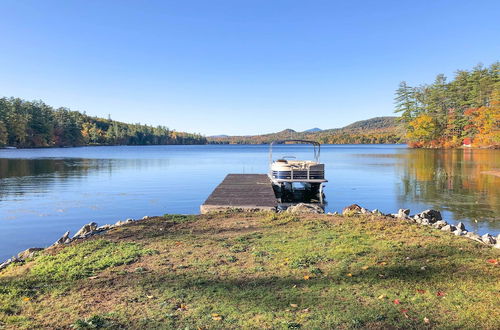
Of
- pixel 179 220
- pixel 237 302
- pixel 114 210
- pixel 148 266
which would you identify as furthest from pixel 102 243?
pixel 114 210

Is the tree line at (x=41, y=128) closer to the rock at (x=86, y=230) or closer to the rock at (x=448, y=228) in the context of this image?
the rock at (x=86, y=230)

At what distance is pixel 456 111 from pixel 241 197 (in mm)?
78082

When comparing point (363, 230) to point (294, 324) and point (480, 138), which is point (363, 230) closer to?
point (294, 324)

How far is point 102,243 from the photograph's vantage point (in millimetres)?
7566

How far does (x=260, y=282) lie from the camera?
5230 mm

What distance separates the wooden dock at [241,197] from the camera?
12.2 meters

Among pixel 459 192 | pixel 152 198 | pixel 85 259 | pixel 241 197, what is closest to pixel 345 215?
pixel 241 197

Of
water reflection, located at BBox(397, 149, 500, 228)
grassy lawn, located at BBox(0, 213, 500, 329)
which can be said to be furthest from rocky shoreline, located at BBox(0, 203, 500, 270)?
water reflection, located at BBox(397, 149, 500, 228)

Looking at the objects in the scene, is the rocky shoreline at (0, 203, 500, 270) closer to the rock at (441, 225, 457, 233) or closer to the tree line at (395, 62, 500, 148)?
the rock at (441, 225, 457, 233)

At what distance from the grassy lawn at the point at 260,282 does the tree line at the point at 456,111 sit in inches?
2584

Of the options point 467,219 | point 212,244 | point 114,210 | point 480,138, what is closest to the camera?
point 212,244

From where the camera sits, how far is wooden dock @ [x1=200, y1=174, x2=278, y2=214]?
480 inches

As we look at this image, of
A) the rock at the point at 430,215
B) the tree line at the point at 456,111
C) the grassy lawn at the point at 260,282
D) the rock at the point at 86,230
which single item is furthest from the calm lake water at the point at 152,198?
the tree line at the point at 456,111

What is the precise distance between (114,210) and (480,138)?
72.1 metres
